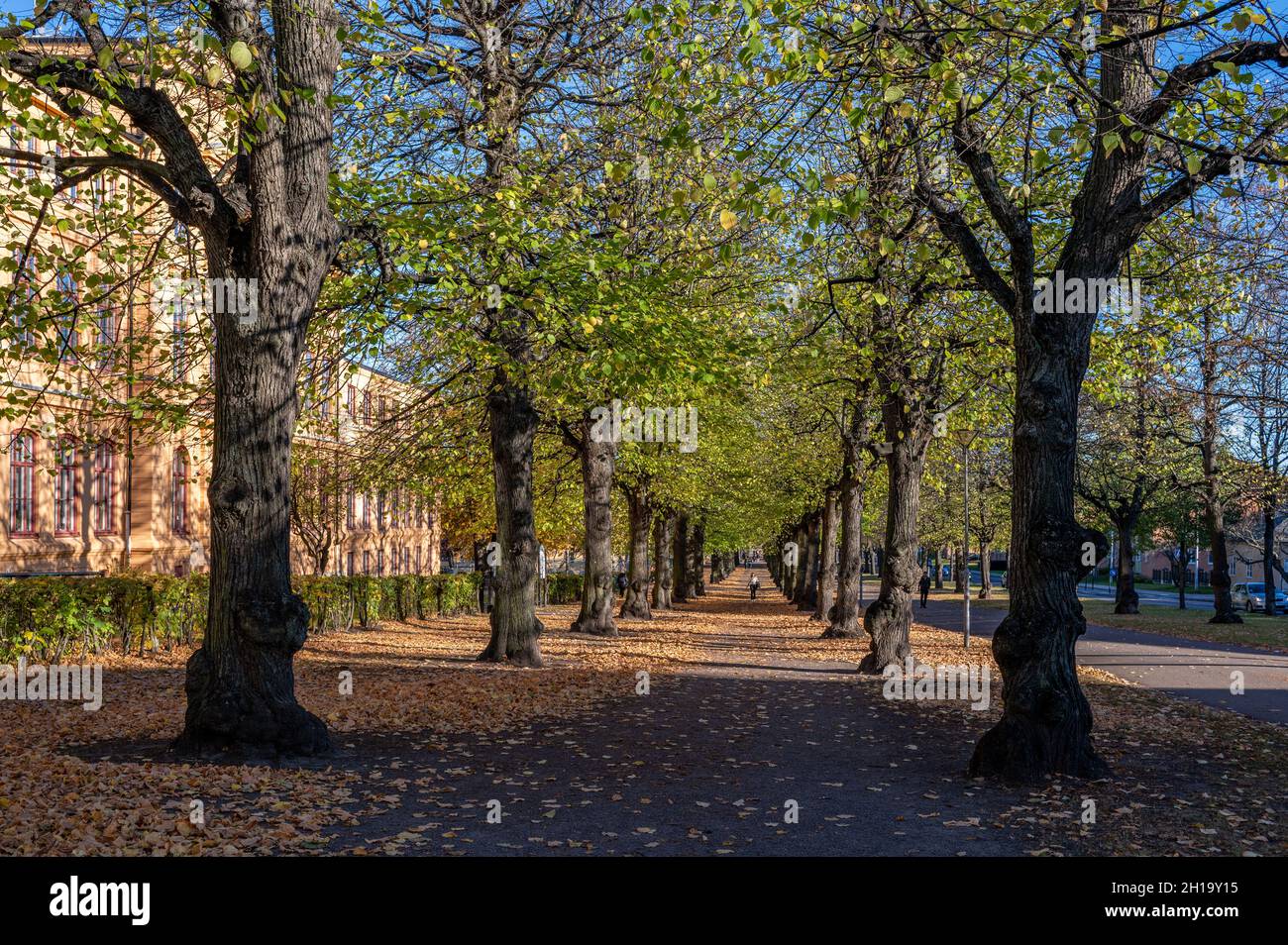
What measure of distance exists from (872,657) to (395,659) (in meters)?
8.38

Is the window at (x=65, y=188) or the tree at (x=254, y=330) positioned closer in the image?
the tree at (x=254, y=330)

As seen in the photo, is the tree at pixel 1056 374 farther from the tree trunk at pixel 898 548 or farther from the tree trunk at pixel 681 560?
the tree trunk at pixel 681 560

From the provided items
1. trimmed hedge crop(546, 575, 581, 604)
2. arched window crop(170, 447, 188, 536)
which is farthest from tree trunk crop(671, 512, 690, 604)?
arched window crop(170, 447, 188, 536)

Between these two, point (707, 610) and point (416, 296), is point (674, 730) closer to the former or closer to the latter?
point (416, 296)

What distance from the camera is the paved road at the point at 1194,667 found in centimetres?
1459

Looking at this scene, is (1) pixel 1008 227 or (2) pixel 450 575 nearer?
(1) pixel 1008 227

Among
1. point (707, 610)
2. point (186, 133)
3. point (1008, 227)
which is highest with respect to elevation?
point (186, 133)

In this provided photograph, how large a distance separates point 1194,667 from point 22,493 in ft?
89.8

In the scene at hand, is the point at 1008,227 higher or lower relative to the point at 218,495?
higher

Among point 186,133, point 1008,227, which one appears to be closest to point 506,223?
point 186,133

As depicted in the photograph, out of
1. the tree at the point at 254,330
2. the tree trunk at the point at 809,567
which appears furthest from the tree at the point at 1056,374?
the tree trunk at the point at 809,567

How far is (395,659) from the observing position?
19.2 metres

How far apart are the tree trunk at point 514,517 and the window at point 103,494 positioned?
17957 millimetres

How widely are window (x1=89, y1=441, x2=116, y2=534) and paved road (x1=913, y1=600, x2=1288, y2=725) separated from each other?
25.1 metres
